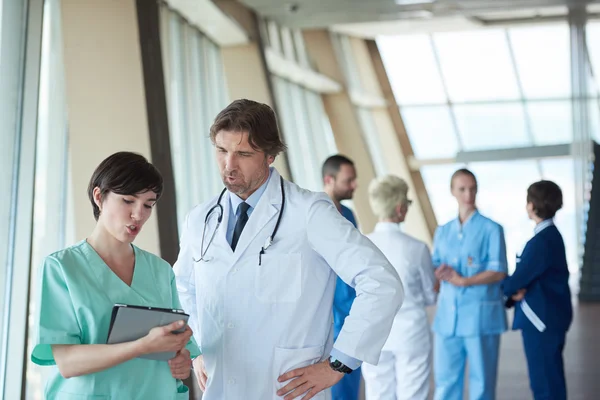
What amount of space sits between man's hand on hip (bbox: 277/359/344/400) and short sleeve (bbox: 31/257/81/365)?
1.88 ft

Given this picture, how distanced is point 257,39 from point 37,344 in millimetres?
7717

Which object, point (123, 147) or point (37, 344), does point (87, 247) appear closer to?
point (37, 344)

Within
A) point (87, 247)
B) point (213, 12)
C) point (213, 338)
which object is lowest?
point (213, 338)

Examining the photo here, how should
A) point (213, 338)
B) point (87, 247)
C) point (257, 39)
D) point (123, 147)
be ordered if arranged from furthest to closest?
point (257, 39), point (123, 147), point (213, 338), point (87, 247)

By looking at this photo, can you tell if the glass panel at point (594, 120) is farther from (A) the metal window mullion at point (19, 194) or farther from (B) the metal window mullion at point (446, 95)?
(A) the metal window mullion at point (19, 194)

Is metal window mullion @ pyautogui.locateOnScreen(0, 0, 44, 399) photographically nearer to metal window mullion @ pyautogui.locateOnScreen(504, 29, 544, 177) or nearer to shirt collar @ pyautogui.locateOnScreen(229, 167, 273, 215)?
shirt collar @ pyautogui.locateOnScreen(229, 167, 273, 215)

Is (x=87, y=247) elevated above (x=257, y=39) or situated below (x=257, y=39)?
below

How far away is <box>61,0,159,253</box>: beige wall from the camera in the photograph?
4.59 m

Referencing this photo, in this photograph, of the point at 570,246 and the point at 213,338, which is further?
the point at 570,246

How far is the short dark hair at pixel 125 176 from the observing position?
1.95 m

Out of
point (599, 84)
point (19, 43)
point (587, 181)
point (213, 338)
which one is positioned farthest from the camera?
point (599, 84)

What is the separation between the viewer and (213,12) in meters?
7.42

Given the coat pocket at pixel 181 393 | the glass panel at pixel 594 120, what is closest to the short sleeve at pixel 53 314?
the coat pocket at pixel 181 393

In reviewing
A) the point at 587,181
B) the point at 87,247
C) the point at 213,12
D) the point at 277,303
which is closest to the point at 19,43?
the point at 87,247
